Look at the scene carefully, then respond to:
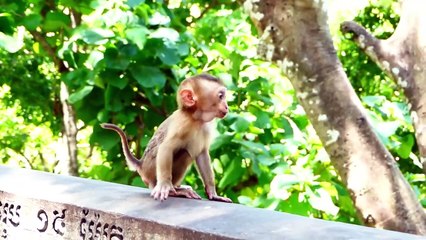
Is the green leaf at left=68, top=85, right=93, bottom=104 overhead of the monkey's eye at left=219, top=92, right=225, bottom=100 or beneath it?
overhead

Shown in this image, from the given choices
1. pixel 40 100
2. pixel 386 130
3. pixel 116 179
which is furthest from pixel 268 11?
pixel 40 100

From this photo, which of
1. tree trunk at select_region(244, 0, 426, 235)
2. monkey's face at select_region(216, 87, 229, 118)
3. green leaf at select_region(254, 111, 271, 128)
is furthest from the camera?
green leaf at select_region(254, 111, 271, 128)

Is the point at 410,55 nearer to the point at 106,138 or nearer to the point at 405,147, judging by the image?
the point at 405,147

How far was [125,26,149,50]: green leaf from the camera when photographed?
3758mm

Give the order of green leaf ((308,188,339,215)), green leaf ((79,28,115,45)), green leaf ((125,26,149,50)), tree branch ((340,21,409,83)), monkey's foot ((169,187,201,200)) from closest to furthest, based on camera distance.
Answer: monkey's foot ((169,187,201,200)) → tree branch ((340,21,409,83)) → green leaf ((308,188,339,215)) → green leaf ((125,26,149,50)) → green leaf ((79,28,115,45))

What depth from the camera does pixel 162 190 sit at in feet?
9.14

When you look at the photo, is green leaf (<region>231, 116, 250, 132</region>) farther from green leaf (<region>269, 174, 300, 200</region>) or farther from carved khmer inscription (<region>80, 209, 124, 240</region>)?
carved khmer inscription (<region>80, 209, 124, 240</region>)

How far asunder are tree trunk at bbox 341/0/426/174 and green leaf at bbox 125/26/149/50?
3.49 ft

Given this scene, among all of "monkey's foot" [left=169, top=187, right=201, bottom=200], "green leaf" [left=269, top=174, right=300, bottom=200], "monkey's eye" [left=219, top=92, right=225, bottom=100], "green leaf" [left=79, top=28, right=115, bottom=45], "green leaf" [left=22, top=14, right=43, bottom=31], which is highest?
"green leaf" [left=22, top=14, right=43, bottom=31]

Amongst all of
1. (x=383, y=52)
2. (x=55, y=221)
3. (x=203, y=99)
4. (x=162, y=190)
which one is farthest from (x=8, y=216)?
(x=383, y=52)

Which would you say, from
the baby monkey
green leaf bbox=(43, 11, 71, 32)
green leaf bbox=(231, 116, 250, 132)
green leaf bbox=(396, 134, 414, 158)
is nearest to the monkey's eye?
the baby monkey

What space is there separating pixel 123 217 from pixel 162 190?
1.08ft

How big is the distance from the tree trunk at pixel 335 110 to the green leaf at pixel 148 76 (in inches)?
31.3

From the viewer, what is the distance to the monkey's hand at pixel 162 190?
8.98 ft
